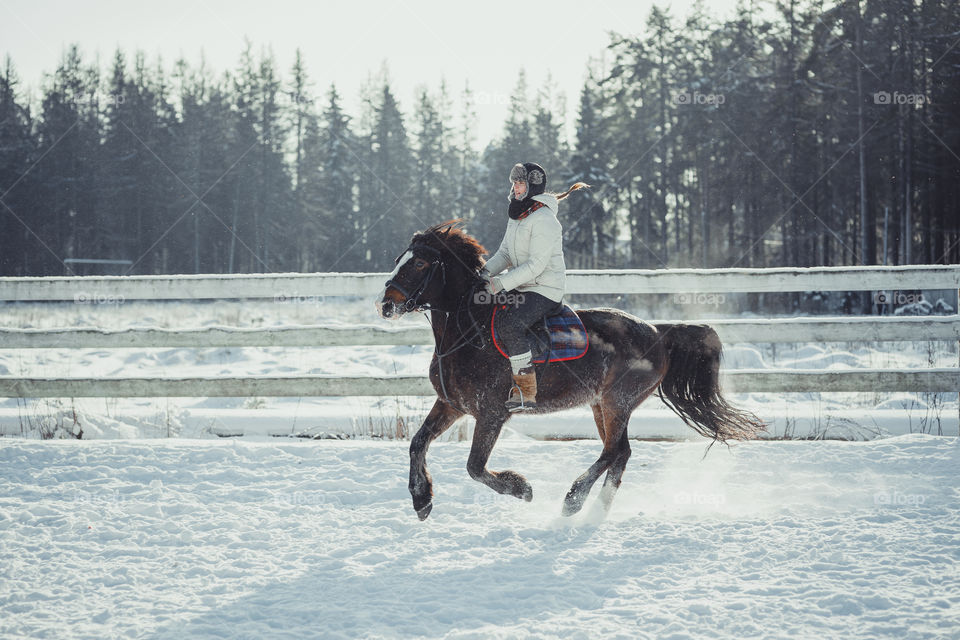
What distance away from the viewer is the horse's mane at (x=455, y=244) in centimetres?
489

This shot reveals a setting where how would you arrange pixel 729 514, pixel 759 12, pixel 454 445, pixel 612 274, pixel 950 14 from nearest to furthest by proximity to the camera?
1. pixel 729 514
2. pixel 454 445
3. pixel 612 274
4. pixel 950 14
5. pixel 759 12

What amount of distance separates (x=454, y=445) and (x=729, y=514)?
2.59 metres

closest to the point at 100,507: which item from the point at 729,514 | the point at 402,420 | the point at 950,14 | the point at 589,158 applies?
the point at 402,420

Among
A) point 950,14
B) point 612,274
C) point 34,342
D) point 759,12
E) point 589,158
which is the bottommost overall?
point 34,342

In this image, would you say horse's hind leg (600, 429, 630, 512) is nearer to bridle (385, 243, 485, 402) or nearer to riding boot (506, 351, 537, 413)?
riding boot (506, 351, 537, 413)

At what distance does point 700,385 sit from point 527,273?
1.77m

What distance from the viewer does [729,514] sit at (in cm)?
483

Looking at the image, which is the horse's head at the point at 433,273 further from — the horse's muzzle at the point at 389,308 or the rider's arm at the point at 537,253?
the rider's arm at the point at 537,253

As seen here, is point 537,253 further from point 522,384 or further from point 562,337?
point 522,384

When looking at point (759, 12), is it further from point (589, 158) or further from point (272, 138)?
point (272, 138)

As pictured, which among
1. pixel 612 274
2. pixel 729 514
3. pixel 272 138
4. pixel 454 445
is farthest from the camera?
pixel 272 138

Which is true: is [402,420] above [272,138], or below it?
below

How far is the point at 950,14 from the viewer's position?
25469 millimetres

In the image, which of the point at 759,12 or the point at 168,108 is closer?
the point at 759,12
